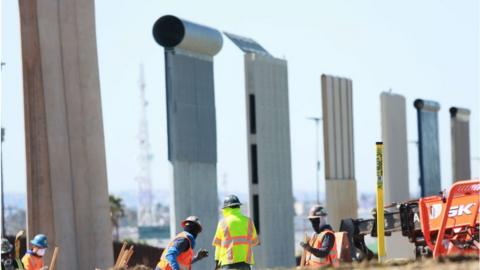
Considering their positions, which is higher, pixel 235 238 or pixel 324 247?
pixel 235 238

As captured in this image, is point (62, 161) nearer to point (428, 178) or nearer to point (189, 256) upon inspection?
point (189, 256)

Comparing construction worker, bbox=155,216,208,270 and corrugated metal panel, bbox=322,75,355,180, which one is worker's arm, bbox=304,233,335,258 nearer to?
construction worker, bbox=155,216,208,270

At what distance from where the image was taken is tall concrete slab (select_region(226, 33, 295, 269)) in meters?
32.2

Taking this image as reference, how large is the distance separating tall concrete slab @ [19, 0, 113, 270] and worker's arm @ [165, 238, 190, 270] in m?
11.5

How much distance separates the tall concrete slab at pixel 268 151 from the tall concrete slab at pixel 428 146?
6934 mm

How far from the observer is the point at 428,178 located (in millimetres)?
40438

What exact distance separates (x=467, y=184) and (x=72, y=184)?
1090 centimetres

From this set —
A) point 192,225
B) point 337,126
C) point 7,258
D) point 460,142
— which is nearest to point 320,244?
point 192,225

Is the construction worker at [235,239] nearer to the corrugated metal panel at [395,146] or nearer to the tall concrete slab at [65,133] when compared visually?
the tall concrete slab at [65,133]

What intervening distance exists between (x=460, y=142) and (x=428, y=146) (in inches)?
163

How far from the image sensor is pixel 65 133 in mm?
25359

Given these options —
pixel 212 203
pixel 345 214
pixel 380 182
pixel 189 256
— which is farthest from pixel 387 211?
pixel 345 214

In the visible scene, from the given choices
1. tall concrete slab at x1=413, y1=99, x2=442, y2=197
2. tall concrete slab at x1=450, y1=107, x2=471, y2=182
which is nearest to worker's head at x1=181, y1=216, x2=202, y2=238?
tall concrete slab at x1=413, y1=99, x2=442, y2=197

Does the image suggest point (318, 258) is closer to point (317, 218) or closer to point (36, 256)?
point (317, 218)
